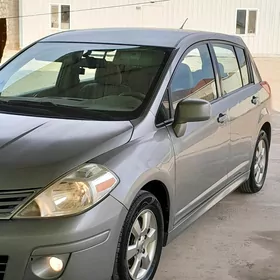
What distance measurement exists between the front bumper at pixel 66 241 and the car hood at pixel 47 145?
0.71ft

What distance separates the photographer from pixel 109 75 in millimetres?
4016

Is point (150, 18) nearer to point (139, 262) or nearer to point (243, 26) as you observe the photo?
point (243, 26)

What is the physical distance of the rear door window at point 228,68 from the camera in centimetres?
459

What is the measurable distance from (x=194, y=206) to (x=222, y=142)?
0.61 meters

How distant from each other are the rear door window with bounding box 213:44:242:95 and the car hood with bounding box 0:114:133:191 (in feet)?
4.95

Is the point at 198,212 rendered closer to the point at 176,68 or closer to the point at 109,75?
the point at 176,68

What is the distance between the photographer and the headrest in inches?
155

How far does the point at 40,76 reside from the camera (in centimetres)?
427

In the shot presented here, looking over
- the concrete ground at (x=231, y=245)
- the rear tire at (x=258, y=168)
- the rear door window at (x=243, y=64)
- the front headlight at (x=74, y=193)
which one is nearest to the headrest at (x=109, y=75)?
the front headlight at (x=74, y=193)

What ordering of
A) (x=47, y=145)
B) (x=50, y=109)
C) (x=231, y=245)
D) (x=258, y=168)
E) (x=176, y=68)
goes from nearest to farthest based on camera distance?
(x=47, y=145), (x=50, y=109), (x=176, y=68), (x=231, y=245), (x=258, y=168)

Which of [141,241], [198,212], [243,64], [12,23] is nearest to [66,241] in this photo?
[141,241]

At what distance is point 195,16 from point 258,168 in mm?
18649

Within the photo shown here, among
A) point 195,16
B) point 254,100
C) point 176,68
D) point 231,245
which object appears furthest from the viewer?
point 195,16

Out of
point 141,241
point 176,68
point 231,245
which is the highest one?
point 176,68
